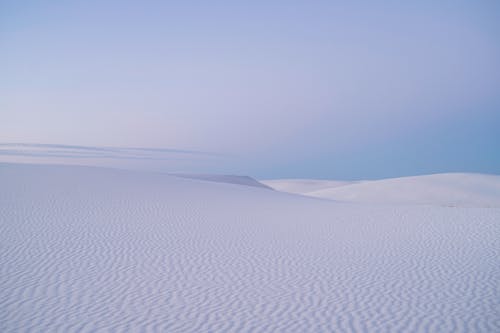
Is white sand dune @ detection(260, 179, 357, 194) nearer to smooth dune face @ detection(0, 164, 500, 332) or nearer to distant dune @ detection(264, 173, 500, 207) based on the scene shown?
distant dune @ detection(264, 173, 500, 207)

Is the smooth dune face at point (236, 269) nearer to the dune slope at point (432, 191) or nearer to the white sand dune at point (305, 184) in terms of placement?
the dune slope at point (432, 191)

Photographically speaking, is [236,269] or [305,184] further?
[305,184]

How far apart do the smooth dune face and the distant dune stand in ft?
82.4

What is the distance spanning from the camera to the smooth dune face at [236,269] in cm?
518

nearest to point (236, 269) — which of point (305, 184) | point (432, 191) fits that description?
point (432, 191)

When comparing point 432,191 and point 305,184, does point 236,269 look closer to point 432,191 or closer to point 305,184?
point 432,191

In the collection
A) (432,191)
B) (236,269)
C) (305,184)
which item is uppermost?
(432,191)

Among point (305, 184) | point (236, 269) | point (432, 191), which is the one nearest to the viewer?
point (236, 269)

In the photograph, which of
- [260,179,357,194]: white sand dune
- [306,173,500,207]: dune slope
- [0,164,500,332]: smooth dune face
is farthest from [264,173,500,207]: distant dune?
[0,164,500,332]: smooth dune face

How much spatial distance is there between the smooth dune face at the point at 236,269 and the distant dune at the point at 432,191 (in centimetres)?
2513


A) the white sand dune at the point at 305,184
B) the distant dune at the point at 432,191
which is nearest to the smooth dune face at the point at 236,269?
the distant dune at the point at 432,191

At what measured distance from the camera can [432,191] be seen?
4034 cm

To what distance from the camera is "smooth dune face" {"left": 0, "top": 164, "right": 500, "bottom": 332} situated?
5.18 m

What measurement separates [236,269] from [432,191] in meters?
38.2
